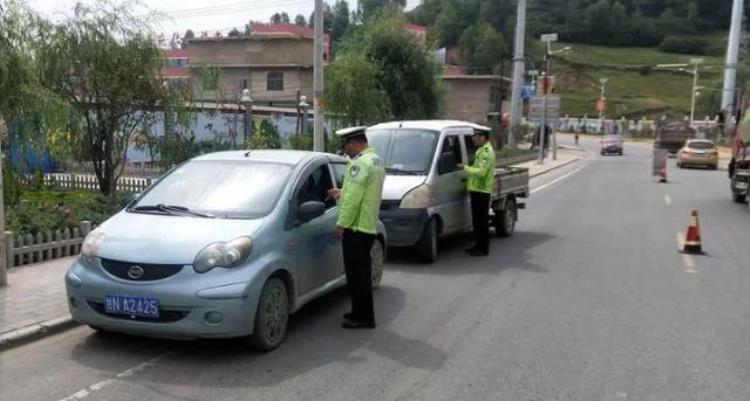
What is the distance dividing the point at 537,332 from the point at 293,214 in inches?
96.0

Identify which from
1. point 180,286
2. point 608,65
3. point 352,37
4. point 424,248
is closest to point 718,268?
point 424,248

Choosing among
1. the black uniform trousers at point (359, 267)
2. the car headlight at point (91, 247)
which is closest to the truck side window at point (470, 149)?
the black uniform trousers at point (359, 267)

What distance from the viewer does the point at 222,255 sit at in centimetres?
556

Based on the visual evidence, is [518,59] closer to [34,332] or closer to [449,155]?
[449,155]

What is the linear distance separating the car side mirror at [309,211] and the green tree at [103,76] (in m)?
7.20

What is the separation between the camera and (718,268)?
389 inches

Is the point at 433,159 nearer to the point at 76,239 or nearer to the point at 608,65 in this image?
the point at 76,239

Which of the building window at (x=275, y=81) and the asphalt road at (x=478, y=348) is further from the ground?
the building window at (x=275, y=81)

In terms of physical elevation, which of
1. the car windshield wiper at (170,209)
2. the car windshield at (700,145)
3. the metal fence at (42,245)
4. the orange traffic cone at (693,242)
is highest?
the car windshield wiper at (170,209)

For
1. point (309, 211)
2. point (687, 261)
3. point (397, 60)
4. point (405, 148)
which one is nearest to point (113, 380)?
point (309, 211)

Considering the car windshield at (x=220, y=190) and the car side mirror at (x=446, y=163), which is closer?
the car windshield at (x=220, y=190)

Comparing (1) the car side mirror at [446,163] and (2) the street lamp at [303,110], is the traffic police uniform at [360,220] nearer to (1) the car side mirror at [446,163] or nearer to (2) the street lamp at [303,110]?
(1) the car side mirror at [446,163]

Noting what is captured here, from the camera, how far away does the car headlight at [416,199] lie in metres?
9.52

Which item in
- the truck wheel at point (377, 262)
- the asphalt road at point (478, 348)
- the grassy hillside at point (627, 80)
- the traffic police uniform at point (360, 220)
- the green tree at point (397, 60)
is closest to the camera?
the asphalt road at point (478, 348)
